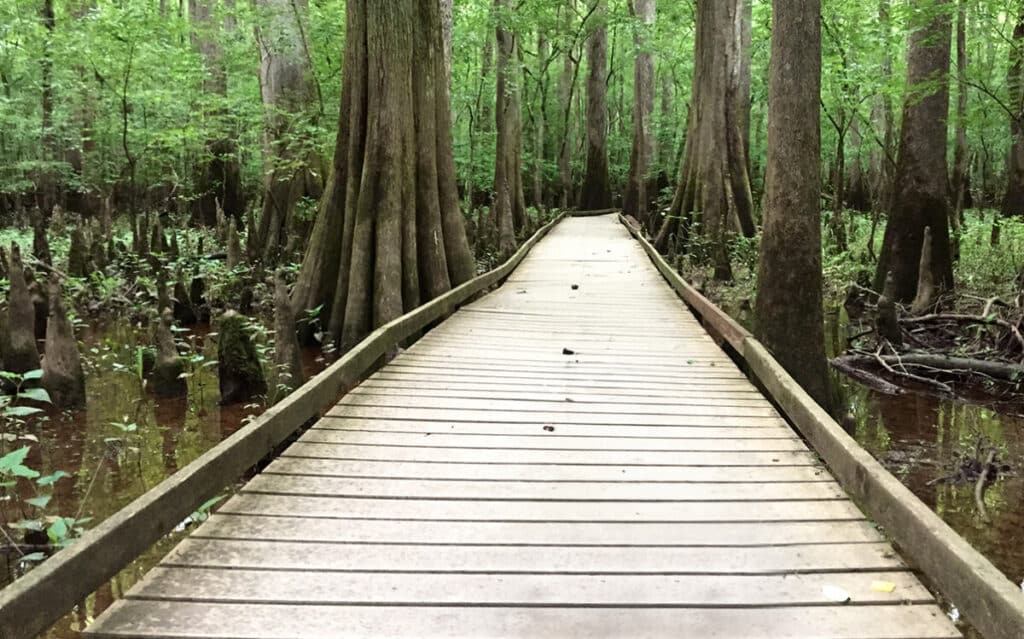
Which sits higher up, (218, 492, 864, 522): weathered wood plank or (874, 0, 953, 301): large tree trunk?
(874, 0, 953, 301): large tree trunk

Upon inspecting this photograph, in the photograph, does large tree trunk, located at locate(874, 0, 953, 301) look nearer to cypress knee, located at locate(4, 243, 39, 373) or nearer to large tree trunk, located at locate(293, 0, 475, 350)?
large tree trunk, located at locate(293, 0, 475, 350)

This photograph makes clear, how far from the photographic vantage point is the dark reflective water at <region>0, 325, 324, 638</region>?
4172 millimetres

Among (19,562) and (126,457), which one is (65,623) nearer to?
(19,562)

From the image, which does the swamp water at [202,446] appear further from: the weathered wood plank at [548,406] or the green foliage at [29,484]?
the weathered wood plank at [548,406]

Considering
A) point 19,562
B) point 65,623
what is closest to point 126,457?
point 19,562

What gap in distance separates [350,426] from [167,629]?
6.91 feet

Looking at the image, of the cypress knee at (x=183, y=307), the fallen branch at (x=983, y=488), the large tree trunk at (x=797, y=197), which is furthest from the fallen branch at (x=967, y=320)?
the cypress knee at (x=183, y=307)

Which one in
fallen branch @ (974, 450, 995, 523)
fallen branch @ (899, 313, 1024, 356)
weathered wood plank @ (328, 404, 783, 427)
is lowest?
fallen branch @ (974, 450, 995, 523)

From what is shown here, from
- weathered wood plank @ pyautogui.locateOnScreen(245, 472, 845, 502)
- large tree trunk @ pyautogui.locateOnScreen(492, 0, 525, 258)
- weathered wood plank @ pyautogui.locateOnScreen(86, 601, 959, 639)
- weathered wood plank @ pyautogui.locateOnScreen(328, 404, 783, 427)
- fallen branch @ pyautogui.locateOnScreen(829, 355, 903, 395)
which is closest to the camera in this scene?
weathered wood plank @ pyautogui.locateOnScreen(86, 601, 959, 639)

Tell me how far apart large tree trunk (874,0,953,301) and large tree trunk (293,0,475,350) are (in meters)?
5.75

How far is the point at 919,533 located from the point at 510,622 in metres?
1.40

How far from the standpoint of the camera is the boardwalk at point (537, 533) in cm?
249

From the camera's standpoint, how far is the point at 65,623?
11.9ft

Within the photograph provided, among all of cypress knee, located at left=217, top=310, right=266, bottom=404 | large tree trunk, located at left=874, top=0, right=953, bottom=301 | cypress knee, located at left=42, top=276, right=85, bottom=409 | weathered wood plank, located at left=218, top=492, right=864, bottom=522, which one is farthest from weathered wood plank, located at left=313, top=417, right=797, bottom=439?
large tree trunk, located at left=874, top=0, right=953, bottom=301
